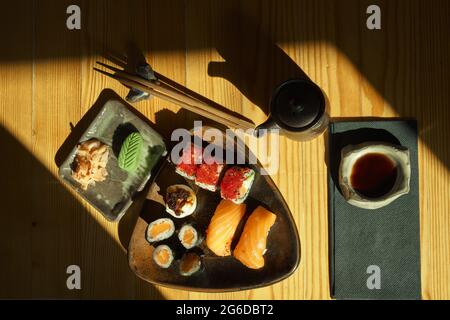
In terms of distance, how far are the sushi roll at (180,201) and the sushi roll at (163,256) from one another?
0.12 m

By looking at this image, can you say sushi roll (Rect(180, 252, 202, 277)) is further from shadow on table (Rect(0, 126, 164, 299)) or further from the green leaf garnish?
the green leaf garnish

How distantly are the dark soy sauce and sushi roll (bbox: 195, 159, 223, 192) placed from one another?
0.42 m

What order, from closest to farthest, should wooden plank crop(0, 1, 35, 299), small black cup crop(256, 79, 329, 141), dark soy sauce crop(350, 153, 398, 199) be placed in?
small black cup crop(256, 79, 329, 141)
dark soy sauce crop(350, 153, 398, 199)
wooden plank crop(0, 1, 35, 299)

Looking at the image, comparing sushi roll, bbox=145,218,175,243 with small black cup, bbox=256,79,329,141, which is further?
sushi roll, bbox=145,218,175,243

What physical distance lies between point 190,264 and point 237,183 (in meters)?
0.30

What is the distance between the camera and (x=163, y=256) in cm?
136

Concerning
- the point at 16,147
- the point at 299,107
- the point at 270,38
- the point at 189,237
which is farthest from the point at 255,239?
the point at 16,147

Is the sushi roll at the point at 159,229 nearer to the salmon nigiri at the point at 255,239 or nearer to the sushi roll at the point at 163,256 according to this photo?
the sushi roll at the point at 163,256

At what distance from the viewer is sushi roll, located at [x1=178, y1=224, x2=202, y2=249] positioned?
4.39 feet

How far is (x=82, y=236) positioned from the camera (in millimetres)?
1436

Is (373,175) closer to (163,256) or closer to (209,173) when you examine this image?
(209,173)

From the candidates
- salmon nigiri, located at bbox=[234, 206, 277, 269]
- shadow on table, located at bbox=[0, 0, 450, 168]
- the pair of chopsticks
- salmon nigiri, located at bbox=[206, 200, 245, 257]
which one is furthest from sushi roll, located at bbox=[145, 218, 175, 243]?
shadow on table, located at bbox=[0, 0, 450, 168]
